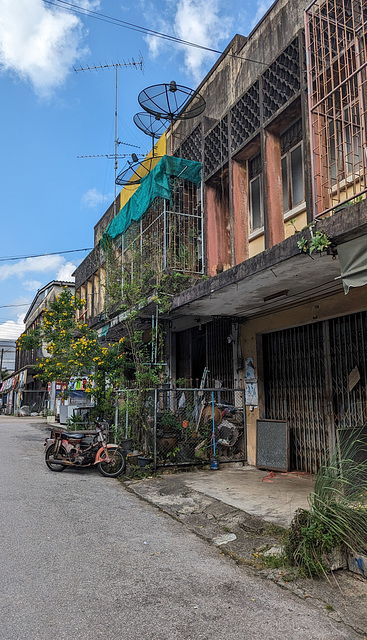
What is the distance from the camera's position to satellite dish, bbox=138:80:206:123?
10.4 m

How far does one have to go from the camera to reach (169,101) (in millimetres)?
10781

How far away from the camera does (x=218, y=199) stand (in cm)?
1109

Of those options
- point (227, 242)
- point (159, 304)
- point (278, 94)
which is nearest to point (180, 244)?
point (227, 242)

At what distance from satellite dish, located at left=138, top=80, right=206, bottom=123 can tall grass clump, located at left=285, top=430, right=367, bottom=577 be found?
873 cm

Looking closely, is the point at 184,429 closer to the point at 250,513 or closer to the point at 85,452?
the point at 85,452

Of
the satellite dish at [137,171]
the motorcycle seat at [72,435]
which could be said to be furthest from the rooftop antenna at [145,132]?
the motorcycle seat at [72,435]

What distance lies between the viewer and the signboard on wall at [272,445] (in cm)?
883

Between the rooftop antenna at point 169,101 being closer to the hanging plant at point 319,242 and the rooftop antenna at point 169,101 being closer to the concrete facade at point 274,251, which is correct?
the concrete facade at point 274,251

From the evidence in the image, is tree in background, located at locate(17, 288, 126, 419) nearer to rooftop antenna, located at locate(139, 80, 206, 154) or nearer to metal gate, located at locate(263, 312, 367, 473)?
metal gate, located at locate(263, 312, 367, 473)

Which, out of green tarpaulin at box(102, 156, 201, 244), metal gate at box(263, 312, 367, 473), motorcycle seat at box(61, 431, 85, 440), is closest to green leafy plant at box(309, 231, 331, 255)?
metal gate at box(263, 312, 367, 473)

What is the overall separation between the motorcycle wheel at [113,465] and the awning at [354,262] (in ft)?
18.2

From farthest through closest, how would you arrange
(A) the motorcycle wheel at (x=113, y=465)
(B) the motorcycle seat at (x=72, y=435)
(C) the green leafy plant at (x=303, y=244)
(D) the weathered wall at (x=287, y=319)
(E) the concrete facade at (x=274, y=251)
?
(B) the motorcycle seat at (x=72, y=435) → (A) the motorcycle wheel at (x=113, y=465) → (D) the weathered wall at (x=287, y=319) → (E) the concrete facade at (x=274, y=251) → (C) the green leafy plant at (x=303, y=244)

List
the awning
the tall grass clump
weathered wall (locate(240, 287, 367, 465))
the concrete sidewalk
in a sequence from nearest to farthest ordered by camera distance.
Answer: the concrete sidewalk < the tall grass clump < the awning < weathered wall (locate(240, 287, 367, 465))

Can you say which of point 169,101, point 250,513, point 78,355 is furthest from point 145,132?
point 250,513
